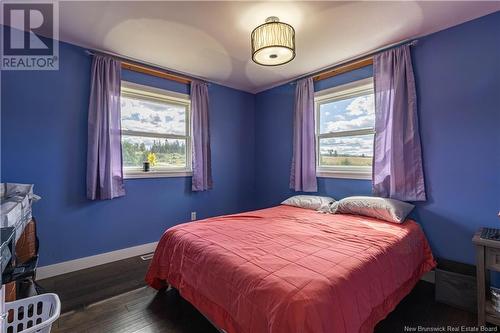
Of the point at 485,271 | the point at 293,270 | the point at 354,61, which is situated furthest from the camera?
the point at 354,61

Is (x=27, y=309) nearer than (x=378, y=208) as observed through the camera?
Yes

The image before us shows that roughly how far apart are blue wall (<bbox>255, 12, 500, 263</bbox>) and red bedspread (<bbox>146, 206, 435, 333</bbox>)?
1.06 feet

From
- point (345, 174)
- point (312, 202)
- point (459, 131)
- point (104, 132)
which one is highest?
point (104, 132)

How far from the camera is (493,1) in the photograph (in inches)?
76.3

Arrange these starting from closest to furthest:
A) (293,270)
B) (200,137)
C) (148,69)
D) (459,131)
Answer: (293,270) → (459,131) → (148,69) → (200,137)

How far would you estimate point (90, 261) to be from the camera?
270 cm

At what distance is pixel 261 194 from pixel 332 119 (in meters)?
1.74

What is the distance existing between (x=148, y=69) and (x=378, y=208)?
3157mm

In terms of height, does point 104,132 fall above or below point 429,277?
above

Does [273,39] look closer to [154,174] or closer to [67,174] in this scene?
[154,174]

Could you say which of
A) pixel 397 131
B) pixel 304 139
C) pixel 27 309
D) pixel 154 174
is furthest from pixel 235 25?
pixel 27 309

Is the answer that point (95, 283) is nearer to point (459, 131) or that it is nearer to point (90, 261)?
point (90, 261)
